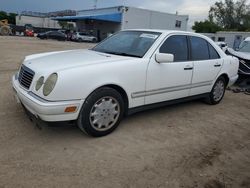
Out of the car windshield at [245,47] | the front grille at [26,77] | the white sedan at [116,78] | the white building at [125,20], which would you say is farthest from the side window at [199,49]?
the white building at [125,20]

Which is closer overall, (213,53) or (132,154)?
(132,154)

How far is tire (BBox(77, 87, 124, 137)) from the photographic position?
3.80 m

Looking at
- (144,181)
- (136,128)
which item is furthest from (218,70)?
(144,181)

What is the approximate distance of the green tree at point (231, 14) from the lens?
211 ft

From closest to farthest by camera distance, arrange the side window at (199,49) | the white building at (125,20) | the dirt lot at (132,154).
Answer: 1. the dirt lot at (132,154)
2. the side window at (199,49)
3. the white building at (125,20)

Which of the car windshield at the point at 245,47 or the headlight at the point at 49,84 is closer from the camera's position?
the headlight at the point at 49,84

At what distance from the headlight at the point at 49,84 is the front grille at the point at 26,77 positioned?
0.39 metres

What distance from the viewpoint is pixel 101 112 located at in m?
3.98

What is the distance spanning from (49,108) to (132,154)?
1219 millimetres

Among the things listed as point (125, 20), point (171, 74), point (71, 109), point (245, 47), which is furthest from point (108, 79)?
point (125, 20)

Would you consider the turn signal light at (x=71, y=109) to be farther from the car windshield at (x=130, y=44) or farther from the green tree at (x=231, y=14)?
the green tree at (x=231, y=14)

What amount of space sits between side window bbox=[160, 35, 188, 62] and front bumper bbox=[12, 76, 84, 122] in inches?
74.1

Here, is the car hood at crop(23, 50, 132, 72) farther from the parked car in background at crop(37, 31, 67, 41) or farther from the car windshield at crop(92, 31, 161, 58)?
the parked car in background at crop(37, 31, 67, 41)

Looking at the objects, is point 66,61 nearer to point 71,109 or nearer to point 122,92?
point 71,109
